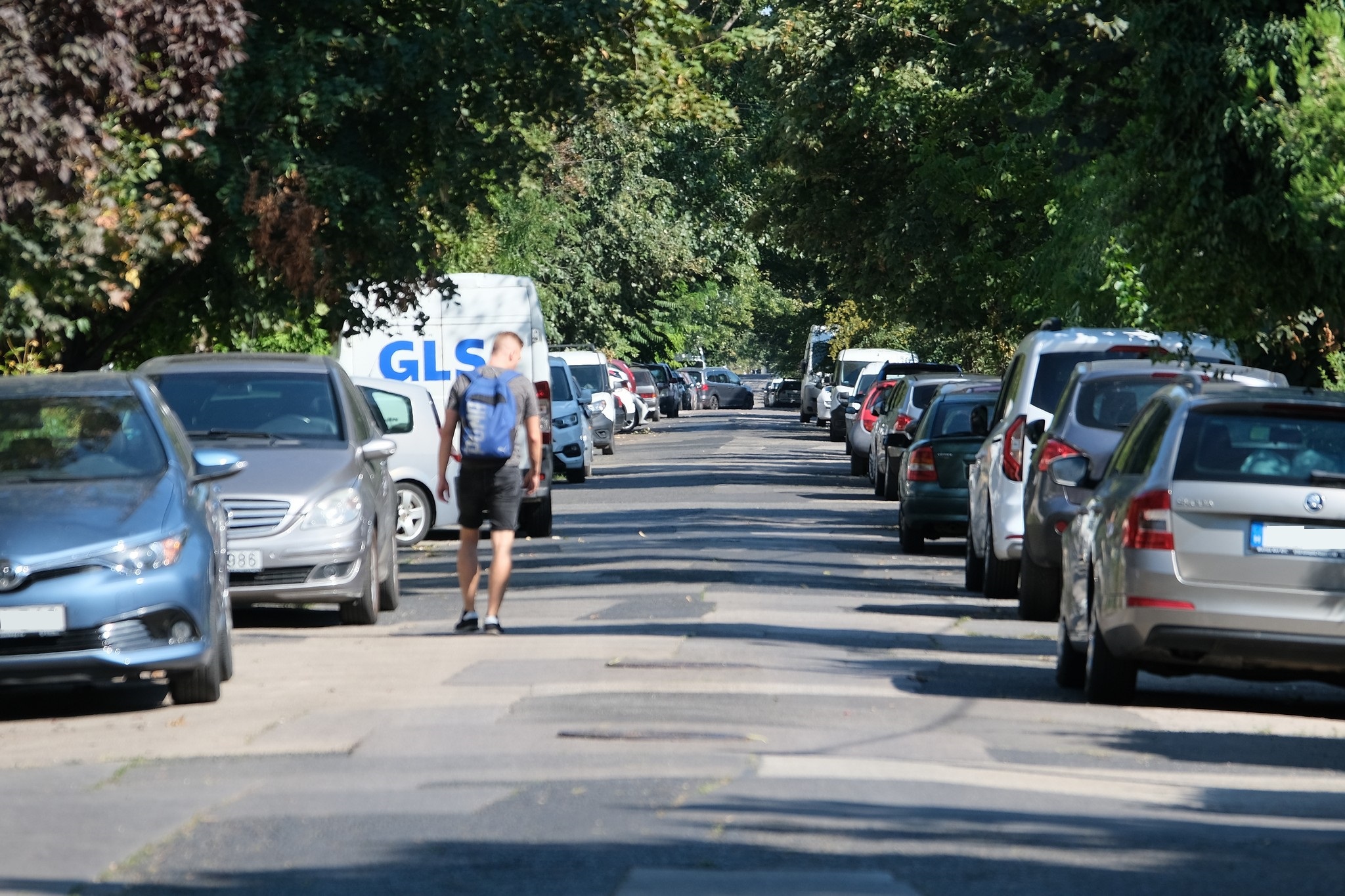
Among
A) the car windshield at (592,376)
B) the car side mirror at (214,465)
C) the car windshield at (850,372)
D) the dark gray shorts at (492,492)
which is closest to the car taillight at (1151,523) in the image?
the car side mirror at (214,465)

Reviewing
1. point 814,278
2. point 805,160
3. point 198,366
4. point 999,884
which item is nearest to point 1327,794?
point 999,884

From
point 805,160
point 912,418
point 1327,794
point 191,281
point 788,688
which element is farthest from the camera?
point 805,160

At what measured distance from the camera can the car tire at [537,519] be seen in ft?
76.0

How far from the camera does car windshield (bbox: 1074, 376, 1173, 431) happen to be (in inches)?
592

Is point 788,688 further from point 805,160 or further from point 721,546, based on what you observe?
point 805,160

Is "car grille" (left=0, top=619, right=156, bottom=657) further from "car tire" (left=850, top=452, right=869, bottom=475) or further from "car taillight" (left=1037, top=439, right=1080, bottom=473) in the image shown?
"car tire" (left=850, top=452, right=869, bottom=475)

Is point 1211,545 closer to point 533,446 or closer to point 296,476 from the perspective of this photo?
point 533,446

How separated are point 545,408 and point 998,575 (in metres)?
7.76

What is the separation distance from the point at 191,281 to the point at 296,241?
2198 mm

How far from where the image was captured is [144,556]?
34.3 feet

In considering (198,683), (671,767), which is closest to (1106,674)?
(671,767)

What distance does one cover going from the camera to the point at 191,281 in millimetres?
19391

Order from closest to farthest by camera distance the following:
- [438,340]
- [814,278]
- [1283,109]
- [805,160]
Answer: [1283,109], [438,340], [805,160], [814,278]

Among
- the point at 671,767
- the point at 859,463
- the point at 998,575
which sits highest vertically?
the point at 671,767
